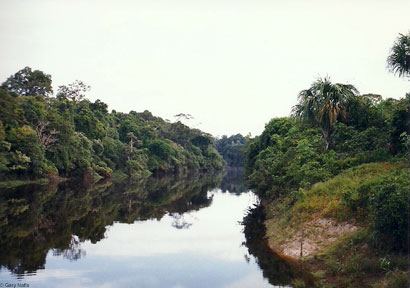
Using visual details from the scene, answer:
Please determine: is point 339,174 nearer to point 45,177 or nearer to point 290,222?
point 290,222

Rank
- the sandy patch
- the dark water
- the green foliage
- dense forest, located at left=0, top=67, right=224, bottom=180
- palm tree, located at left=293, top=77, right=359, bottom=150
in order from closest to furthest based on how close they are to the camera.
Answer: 1. the green foliage
2. the dark water
3. the sandy patch
4. palm tree, located at left=293, top=77, right=359, bottom=150
5. dense forest, located at left=0, top=67, right=224, bottom=180

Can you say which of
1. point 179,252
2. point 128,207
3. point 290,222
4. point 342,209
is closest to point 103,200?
point 128,207

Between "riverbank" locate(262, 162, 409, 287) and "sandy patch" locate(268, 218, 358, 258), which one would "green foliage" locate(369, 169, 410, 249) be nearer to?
"riverbank" locate(262, 162, 409, 287)

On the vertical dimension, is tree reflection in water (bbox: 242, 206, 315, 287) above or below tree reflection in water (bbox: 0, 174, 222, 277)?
below

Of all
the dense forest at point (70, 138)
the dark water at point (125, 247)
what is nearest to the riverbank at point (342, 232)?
the dark water at point (125, 247)

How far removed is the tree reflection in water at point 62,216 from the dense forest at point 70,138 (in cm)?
554

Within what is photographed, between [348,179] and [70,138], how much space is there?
141 feet

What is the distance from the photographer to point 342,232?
49.8 ft

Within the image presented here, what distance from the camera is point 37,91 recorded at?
6359 cm

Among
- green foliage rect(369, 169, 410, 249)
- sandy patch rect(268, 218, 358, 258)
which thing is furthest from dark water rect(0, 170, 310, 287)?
green foliage rect(369, 169, 410, 249)

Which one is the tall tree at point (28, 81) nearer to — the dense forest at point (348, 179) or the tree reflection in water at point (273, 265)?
the dense forest at point (348, 179)

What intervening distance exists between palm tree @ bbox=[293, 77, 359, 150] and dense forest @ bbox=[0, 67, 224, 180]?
3120 centimetres

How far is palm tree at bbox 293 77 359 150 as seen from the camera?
26.1m

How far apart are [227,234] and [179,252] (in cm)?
503
